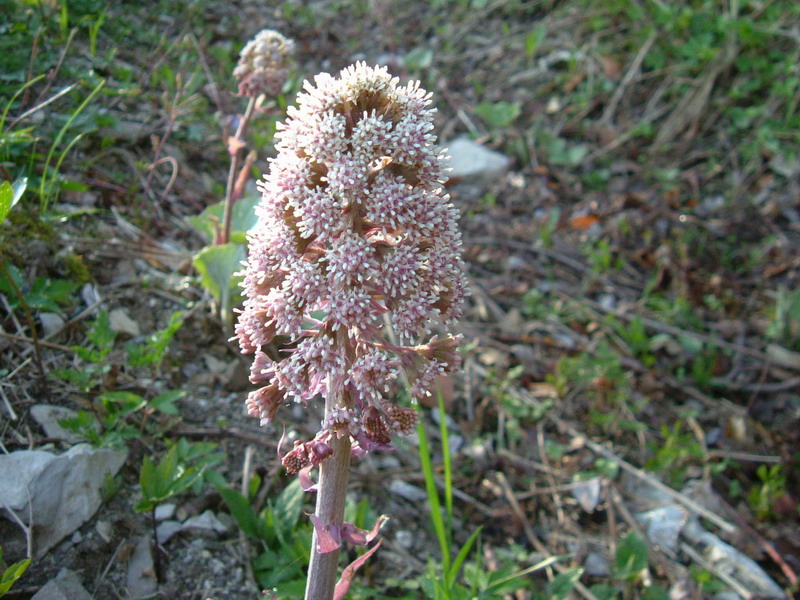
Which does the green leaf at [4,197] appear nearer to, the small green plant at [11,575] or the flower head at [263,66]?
the small green plant at [11,575]

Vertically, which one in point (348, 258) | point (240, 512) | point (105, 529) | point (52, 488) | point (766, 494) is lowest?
point (766, 494)

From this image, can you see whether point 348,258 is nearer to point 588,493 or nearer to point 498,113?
point 588,493

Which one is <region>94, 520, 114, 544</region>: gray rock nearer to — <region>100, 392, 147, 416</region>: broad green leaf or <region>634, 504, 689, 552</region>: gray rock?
<region>100, 392, 147, 416</region>: broad green leaf

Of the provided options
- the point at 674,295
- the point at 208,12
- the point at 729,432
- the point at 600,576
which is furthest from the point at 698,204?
the point at 208,12

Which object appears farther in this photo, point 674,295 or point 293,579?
point 674,295

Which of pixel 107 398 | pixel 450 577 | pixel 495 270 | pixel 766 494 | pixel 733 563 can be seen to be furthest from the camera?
pixel 495 270

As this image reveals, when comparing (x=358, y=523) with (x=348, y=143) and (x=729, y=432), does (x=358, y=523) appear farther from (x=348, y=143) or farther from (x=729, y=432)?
(x=729, y=432)

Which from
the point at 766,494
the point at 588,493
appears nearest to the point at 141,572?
the point at 588,493

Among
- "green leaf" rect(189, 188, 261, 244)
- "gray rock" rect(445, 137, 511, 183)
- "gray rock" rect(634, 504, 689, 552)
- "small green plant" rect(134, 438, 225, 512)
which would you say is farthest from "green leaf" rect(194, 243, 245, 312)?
"gray rock" rect(445, 137, 511, 183)
